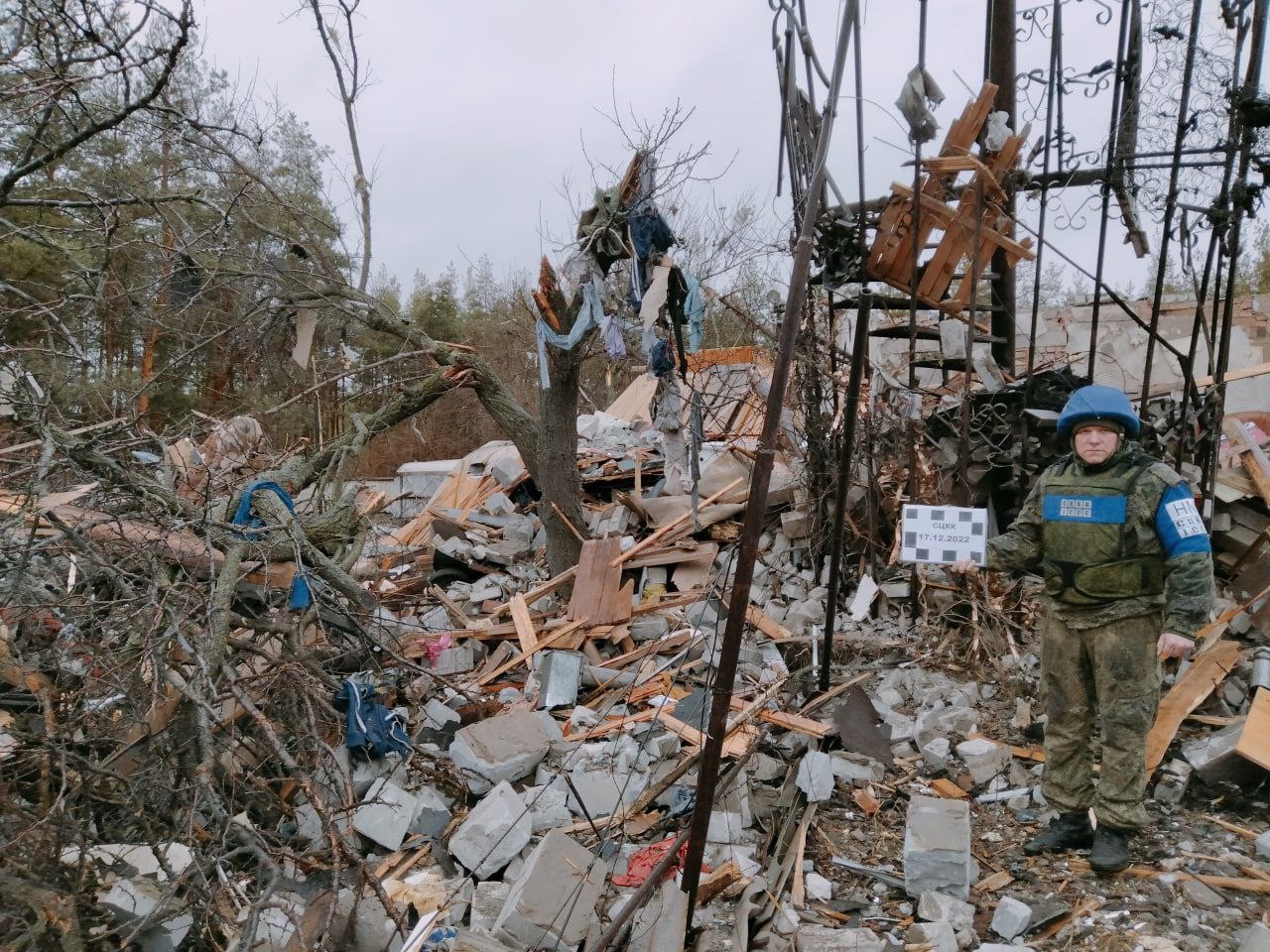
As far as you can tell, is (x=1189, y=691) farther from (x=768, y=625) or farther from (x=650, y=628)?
(x=650, y=628)

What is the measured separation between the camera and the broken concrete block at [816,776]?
4230 millimetres

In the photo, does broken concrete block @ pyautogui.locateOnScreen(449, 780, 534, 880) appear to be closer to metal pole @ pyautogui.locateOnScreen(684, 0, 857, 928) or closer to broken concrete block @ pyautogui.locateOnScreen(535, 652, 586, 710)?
metal pole @ pyautogui.locateOnScreen(684, 0, 857, 928)

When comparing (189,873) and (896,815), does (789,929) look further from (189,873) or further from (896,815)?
(189,873)

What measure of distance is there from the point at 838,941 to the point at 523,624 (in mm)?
4160

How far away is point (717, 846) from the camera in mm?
3879

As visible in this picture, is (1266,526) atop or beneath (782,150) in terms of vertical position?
beneath

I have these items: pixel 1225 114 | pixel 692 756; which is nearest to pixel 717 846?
pixel 692 756

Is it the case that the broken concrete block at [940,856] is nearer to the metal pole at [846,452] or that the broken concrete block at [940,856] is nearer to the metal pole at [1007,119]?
the metal pole at [846,452]

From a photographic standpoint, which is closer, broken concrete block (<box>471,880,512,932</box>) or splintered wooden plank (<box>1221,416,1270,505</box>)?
broken concrete block (<box>471,880,512,932</box>)

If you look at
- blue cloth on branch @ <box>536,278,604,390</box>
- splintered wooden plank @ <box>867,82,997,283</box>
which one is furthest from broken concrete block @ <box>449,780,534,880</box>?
splintered wooden plank @ <box>867,82,997,283</box>

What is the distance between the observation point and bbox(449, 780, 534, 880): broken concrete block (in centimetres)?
395

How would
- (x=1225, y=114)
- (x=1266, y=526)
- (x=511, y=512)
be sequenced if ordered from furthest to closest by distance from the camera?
(x=511, y=512), (x=1266, y=526), (x=1225, y=114)

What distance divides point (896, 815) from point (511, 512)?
21.2 ft

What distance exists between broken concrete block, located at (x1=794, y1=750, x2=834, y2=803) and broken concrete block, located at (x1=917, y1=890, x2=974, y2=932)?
867 mm
